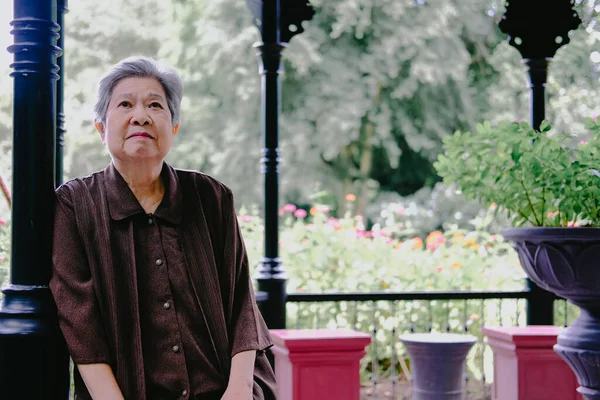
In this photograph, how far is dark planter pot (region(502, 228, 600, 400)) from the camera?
3483 mm

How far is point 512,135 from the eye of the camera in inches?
146

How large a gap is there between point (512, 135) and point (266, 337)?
164 centimetres

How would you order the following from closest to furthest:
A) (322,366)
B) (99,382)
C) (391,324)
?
(99,382) < (322,366) < (391,324)

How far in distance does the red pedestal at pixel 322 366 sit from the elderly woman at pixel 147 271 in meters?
1.26

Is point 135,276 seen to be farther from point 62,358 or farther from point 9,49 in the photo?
point 9,49

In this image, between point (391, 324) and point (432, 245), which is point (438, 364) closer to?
point (391, 324)

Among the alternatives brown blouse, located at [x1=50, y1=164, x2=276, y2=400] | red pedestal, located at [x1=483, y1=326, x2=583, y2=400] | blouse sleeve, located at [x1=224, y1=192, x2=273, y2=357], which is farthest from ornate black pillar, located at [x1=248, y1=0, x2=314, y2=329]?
brown blouse, located at [x1=50, y1=164, x2=276, y2=400]

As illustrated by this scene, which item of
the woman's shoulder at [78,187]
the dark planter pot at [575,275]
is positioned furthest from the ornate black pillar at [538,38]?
the woman's shoulder at [78,187]

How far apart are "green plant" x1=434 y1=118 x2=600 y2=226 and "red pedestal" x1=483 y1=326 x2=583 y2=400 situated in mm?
→ 855

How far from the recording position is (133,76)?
2600 mm

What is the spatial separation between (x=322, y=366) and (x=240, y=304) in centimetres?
141

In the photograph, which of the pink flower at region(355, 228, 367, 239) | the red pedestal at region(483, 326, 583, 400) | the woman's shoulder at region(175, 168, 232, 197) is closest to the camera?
the woman's shoulder at region(175, 168, 232, 197)

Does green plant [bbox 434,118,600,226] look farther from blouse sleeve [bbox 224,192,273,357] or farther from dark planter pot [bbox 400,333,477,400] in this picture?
blouse sleeve [bbox 224,192,273,357]

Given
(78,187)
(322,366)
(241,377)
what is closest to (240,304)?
(241,377)
